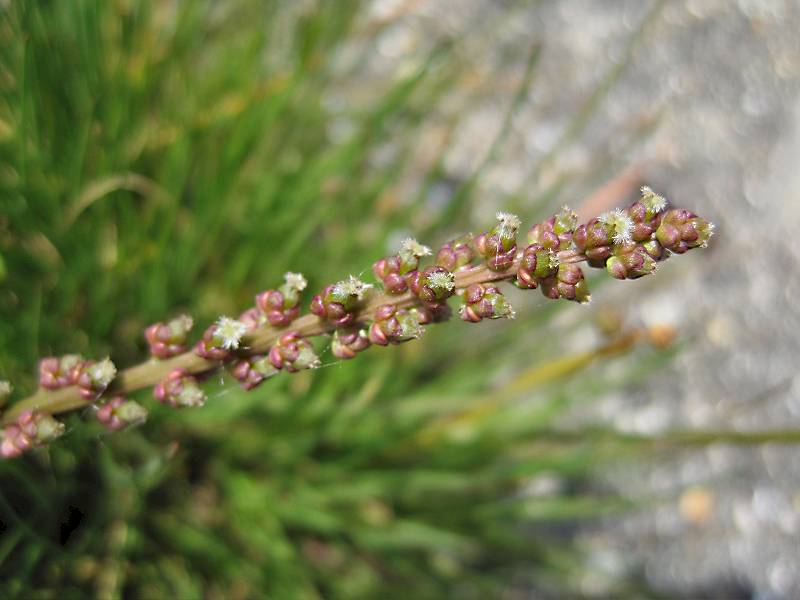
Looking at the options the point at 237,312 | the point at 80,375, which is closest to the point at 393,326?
the point at 80,375

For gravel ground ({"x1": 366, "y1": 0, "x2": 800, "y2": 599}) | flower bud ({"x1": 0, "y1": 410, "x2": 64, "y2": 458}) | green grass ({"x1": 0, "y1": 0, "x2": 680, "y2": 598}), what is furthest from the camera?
gravel ground ({"x1": 366, "y1": 0, "x2": 800, "y2": 599})

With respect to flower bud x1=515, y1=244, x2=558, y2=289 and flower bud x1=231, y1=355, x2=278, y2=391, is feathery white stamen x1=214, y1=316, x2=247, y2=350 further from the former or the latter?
flower bud x1=515, y1=244, x2=558, y2=289

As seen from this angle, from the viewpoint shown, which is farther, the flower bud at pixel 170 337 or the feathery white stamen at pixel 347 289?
the flower bud at pixel 170 337

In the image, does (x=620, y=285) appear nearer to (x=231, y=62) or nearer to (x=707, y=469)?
(x=707, y=469)

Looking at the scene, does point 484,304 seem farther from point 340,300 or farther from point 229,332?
point 229,332

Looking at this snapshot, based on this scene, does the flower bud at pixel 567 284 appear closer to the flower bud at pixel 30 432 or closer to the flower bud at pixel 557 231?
the flower bud at pixel 557 231

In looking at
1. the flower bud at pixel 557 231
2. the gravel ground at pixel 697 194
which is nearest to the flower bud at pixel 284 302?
the flower bud at pixel 557 231

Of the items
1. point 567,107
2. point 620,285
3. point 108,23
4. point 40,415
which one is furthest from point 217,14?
point 40,415

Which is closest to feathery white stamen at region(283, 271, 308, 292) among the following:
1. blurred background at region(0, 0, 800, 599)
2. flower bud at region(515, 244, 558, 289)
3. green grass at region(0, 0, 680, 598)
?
flower bud at region(515, 244, 558, 289)
